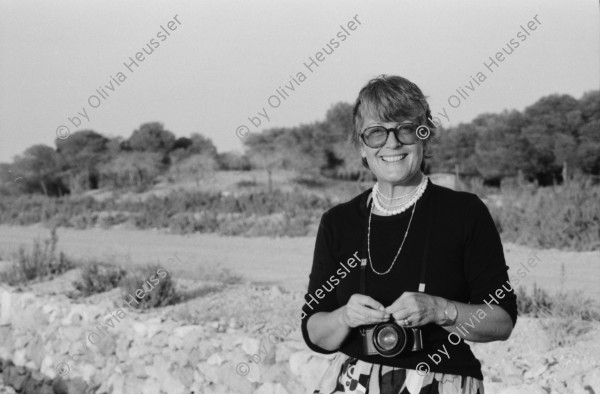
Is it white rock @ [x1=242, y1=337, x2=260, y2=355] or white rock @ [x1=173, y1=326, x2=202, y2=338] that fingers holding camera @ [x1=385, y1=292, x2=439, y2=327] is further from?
white rock @ [x1=173, y1=326, x2=202, y2=338]

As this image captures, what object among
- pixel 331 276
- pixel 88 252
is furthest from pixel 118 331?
pixel 88 252

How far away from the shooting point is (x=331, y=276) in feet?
7.60

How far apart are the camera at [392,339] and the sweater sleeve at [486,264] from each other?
0.21 meters

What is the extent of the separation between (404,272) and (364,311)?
193 mm

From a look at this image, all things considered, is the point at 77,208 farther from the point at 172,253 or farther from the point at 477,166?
the point at 477,166

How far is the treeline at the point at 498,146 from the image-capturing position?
92.5ft

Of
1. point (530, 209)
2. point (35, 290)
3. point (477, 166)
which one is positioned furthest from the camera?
point (477, 166)

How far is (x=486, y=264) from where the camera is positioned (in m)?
2.08

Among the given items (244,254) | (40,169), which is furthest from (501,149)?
(40,169)

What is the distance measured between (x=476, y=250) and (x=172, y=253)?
988 cm

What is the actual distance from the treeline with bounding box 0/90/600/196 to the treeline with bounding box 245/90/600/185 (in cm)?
4

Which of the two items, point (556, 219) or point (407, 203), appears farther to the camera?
point (556, 219)

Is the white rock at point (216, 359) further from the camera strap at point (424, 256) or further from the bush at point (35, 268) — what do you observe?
the bush at point (35, 268)

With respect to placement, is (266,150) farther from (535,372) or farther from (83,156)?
(535,372)
